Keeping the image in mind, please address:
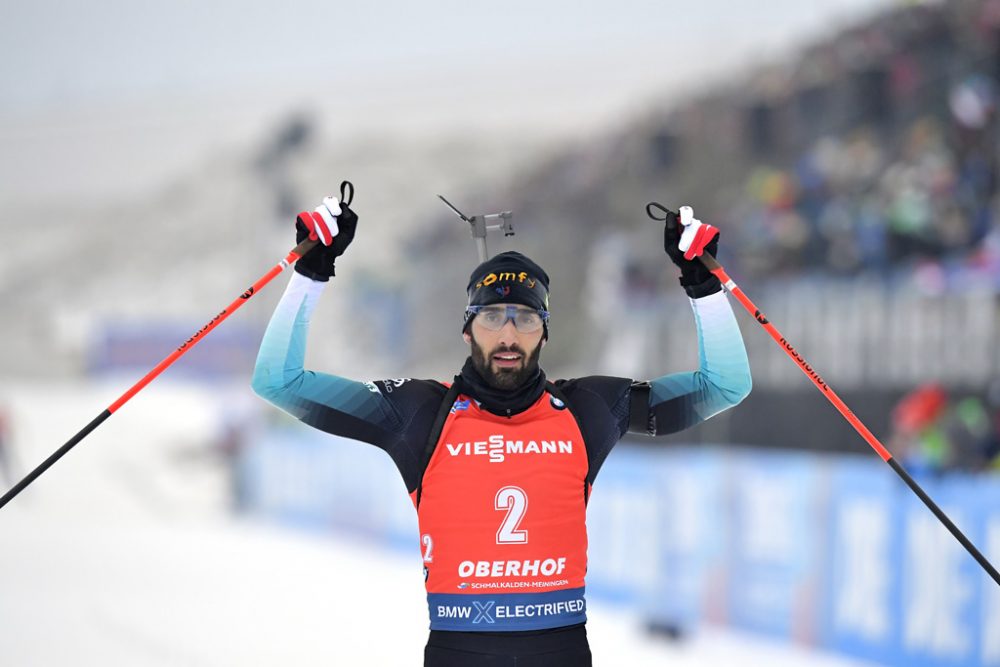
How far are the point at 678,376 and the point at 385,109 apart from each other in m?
75.4

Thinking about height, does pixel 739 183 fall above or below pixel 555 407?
above

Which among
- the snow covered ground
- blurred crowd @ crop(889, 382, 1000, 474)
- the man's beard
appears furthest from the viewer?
blurred crowd @ crop(889, 382, 1000, 474)

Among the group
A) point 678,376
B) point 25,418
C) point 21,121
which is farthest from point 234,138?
point 678,376

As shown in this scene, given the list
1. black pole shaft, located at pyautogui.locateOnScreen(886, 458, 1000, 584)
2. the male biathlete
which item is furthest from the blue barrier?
the male biathlete

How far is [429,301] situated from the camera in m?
24.0

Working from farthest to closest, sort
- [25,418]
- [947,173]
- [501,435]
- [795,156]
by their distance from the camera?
[25,418] → [795,156] → [947,173] → [501,435]

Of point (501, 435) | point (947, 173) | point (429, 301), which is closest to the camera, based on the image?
point (501, 435)

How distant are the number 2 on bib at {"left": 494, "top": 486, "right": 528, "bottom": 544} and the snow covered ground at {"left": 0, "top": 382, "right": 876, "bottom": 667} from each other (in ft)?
17.5

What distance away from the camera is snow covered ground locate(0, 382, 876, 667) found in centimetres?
921

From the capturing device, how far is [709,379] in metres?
4.15

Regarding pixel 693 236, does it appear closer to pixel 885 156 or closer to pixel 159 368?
pixel 159 368

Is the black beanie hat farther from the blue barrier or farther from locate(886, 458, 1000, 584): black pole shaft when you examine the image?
the blue barrier

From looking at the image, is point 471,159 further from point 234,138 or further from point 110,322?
point 110,322

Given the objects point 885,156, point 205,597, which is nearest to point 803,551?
point 885,156
